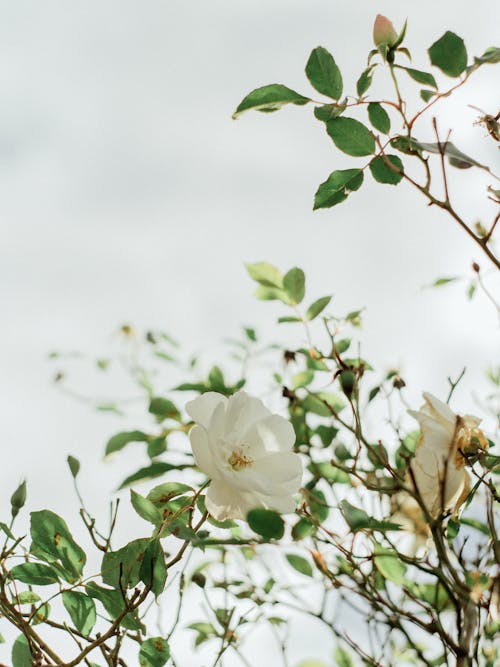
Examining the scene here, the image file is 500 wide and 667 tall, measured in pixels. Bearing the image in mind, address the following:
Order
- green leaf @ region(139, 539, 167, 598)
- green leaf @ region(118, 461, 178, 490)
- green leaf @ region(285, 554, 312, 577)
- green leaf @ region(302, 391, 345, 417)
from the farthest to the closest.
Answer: green leaf @ region(302, 391, 345, 417) < green leaf @ region(118, 461, 178, 490) < green leaf @ region(285, 554, 312, 577) < green leaf @ region(139, 539, 167, 598)

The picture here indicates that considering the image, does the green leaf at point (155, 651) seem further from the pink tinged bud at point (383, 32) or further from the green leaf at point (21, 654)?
the pink tinged bud at point (383, 32)

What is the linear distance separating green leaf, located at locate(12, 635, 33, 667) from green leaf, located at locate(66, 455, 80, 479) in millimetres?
220

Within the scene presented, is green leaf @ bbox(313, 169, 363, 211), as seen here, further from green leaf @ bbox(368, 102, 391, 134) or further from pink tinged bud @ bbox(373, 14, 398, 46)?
pink tinged bud @ bbox(373, 14, 398, 46)

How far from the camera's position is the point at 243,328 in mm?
1989

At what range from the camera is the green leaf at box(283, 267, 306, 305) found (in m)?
1.34

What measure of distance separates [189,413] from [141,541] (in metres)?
0.16

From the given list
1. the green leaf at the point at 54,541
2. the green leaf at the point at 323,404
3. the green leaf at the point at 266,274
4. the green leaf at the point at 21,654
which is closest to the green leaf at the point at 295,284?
the green leaf at the point at 266,274

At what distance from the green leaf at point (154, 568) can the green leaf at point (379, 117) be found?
62 cm

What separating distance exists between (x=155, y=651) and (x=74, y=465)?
10.6 inches

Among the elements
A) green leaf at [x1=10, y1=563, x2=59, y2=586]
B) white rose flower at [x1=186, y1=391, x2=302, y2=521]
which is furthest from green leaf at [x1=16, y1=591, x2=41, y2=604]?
white rose flower at [x1=186, y1=391, x2=302, y2=521]

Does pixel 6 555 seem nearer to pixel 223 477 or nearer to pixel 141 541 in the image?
pixel 141 541

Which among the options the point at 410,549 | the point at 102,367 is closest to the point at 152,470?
the point at 410,549

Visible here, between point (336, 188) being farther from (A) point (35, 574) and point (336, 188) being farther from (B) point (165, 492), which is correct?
(A) point (35, 574)

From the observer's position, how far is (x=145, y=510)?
84cm
